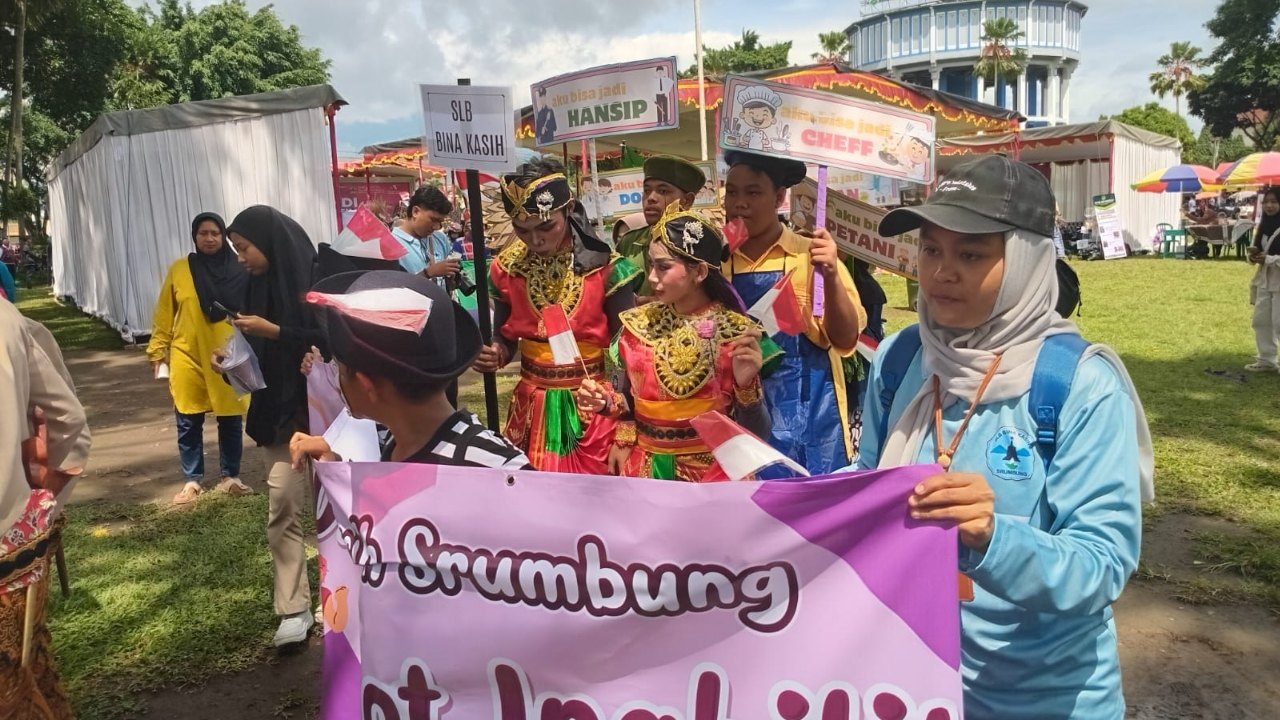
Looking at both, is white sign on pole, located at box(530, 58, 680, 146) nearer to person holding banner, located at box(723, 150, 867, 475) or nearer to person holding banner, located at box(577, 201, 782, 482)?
person holding banner, located at box(723, 150, 867, 475)

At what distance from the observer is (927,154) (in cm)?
299

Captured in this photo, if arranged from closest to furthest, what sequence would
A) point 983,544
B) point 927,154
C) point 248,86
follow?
point 983,544, point 927,154, point 248,86

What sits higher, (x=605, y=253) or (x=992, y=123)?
(x=992, y=123)

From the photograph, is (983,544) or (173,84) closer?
(983,544)

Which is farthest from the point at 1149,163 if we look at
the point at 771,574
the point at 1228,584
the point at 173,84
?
the point at 173,84

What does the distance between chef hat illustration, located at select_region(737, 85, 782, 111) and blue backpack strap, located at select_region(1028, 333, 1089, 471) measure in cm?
169

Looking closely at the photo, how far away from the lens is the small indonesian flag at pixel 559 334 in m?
3.40

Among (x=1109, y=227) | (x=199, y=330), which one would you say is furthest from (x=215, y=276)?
(x=1109, y=227)

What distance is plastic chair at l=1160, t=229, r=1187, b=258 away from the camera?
24.3 m

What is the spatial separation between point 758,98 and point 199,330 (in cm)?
456

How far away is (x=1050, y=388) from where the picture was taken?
1.59 m

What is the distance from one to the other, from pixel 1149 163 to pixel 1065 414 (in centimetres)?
2910

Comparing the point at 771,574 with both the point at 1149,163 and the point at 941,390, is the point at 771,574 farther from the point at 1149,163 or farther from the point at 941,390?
the point at 1149,163

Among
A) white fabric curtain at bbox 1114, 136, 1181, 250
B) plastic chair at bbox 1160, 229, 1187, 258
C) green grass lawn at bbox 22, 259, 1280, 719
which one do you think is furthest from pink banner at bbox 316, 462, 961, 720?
white fabric curtain at bbox 1114, 136, 1181, 250
